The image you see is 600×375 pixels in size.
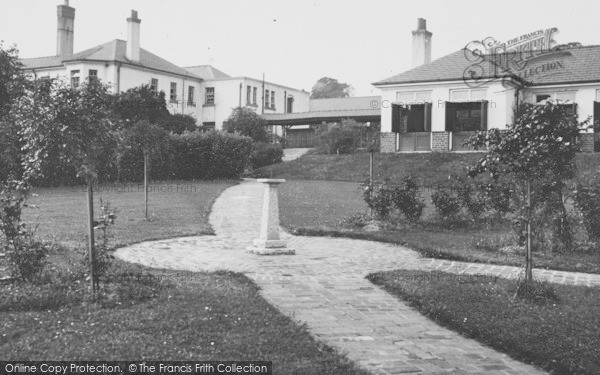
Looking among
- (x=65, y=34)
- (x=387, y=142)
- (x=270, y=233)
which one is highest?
(x=65, y=34)

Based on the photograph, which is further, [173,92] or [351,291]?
[173,92]

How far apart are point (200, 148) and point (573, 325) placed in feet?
79.6

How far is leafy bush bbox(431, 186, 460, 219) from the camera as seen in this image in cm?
1415

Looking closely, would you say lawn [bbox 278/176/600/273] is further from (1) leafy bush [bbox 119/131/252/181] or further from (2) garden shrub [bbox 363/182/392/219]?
(1) leafy bush [bbox 119/131/252/181]

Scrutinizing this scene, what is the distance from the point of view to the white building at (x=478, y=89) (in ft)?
94.2

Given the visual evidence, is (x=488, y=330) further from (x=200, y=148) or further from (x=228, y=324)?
(x=200, y=148)

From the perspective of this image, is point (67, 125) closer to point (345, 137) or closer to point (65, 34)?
point (345, 137)

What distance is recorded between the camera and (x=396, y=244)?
39.1 ft

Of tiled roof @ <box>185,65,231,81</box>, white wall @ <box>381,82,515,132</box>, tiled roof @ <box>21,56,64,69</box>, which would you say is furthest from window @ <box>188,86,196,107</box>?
white wall @ <box>381,82,515,132</box>

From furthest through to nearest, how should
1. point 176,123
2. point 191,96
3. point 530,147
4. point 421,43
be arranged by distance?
point 191,96
point 176,123
point 421,43
point 530,147

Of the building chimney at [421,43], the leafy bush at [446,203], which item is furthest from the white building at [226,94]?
the leafy bush at [446,203]

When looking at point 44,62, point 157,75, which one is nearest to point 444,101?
point 157,75

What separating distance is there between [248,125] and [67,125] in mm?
33612

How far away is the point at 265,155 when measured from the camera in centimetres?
3503
